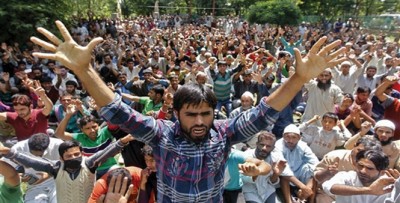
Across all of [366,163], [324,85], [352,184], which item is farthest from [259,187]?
[324,85]

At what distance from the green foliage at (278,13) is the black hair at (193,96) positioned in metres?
21.6

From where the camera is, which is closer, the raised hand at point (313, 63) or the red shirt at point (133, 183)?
the raised hand at point (313, 63)

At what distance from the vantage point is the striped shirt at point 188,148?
1738mm

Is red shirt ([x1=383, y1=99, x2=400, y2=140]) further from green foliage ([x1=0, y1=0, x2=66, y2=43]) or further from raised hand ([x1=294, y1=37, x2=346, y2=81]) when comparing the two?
green foliage ([x1=0, y1=0, x2=66, y2=43])

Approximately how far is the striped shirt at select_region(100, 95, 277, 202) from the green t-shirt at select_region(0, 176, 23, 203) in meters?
1.79

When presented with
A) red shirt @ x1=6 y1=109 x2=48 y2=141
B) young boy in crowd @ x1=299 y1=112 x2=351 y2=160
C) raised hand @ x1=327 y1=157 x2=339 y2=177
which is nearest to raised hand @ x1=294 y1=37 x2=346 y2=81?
raised hand @ x1=327 y1=157 x2=339 y2=177

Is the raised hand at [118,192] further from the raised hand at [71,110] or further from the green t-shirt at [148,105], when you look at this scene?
the green t-shirt at [148,105]

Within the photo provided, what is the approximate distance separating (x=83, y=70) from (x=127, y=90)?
5262mm

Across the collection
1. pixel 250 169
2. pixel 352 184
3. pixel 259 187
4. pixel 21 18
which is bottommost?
pixel 259 187

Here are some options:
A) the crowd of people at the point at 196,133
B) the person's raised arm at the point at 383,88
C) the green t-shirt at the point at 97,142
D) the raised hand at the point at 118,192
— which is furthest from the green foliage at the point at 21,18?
the raised hand at the point at 118,192

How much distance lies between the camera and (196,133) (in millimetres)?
1744

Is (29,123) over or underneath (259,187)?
over

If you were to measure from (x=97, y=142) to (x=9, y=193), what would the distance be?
123 cm

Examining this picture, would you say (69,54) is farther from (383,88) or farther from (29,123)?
(383,88)
